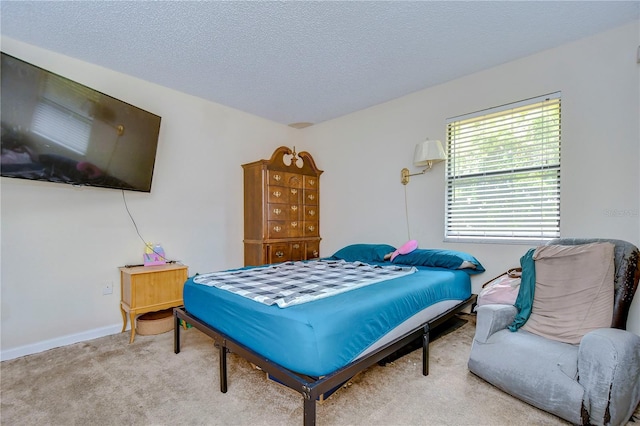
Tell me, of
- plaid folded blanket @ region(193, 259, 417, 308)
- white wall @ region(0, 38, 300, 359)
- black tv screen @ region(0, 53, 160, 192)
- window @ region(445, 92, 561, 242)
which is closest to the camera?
plaid folded blanket @ region(193, 259, 417, 308)

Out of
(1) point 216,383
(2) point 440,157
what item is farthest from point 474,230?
(1) point 216,383

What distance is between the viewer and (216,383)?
191cm

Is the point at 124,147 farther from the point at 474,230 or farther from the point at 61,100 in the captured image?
the point at 474,230

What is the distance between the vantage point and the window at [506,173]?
2.61 metres

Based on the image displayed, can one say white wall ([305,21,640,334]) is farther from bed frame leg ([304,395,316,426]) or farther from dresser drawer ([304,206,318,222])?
bed frame leg ([304,395,316,426])

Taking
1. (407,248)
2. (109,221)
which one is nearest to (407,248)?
(407,248)

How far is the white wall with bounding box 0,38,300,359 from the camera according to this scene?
2438 mm

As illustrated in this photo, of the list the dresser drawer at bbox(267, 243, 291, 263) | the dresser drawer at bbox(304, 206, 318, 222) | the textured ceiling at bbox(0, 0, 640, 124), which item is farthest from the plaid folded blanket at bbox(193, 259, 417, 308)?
the textured ceiling at bbox(0, 0, 640, 124)

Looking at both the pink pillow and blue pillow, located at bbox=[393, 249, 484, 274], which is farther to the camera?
the pink pillow

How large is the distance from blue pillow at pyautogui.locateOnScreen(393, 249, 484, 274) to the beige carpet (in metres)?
0.77

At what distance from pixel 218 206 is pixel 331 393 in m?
2.69

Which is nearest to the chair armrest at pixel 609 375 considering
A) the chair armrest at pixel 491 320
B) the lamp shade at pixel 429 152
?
the chair armrest at pixel 491 320

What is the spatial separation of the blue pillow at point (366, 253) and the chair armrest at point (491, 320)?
4.61 feet

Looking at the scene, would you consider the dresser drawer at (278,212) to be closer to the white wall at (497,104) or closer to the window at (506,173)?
the white wall at (497,104)
